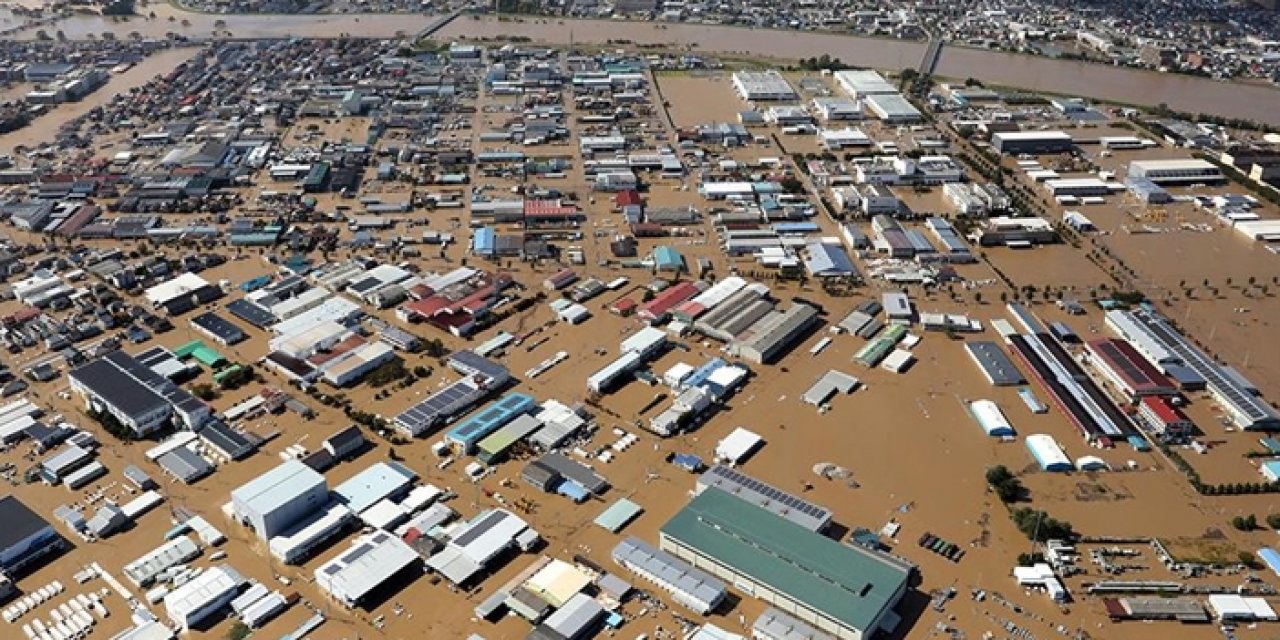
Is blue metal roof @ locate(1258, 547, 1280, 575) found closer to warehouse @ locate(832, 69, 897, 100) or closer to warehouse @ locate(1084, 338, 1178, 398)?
warehouse @ locate(1084, 338, 1178, 398)

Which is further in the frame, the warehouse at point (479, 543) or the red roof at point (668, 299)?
the red roof at point (668, 299)

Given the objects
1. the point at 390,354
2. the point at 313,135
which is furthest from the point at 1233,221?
the point at 313,135

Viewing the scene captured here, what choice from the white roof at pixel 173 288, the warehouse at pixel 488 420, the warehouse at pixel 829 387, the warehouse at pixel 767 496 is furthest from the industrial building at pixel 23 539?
the warehouse at pixel 829 387

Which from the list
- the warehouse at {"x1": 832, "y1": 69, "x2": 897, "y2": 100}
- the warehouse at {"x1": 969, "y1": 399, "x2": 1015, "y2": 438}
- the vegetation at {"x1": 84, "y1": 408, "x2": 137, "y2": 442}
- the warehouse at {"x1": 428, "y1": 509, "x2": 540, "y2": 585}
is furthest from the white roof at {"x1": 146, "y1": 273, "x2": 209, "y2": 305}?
the warehouse at {"x1": 832, "y1": 69, "x2": 897, "y2": 100}

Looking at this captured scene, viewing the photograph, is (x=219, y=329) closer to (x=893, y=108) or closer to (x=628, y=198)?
(x=628, y=198)

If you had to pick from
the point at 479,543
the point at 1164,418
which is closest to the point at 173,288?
the point at 479,543

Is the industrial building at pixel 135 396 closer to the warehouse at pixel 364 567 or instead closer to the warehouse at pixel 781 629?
the warehouse at pixel 364 567
